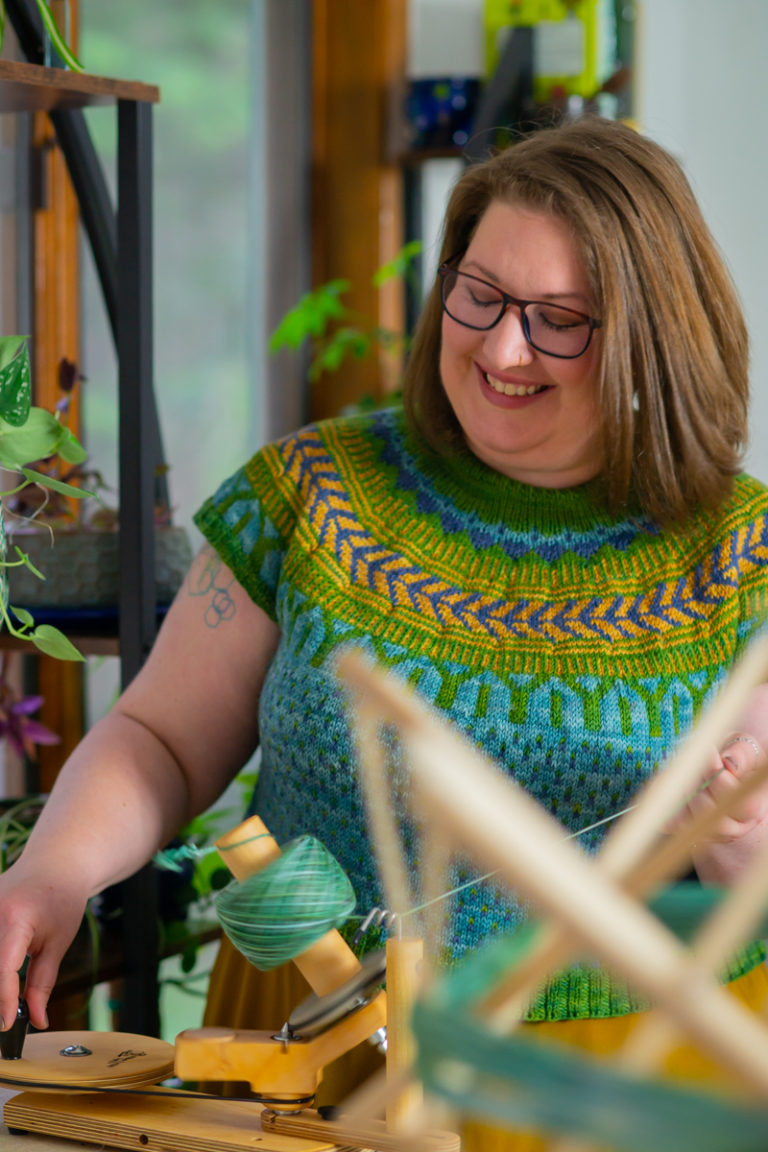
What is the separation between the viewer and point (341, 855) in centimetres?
105

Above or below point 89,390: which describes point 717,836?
below

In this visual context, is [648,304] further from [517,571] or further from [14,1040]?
[14,1040]

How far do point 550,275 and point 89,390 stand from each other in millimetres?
1081

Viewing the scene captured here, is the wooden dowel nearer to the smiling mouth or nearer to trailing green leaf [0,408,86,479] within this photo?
trailing green leaf [0,408,86,479]

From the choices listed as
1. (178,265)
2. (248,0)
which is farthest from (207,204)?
(248,0)

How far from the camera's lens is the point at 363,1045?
0.84 meters

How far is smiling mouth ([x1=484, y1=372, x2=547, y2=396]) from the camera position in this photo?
1.12 m

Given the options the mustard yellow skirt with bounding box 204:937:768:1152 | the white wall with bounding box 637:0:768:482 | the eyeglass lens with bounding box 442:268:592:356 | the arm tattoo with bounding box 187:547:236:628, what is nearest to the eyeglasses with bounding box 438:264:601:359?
the eyeglass lens with bounding box 442:268:592:356

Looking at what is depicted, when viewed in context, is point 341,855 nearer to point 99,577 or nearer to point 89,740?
point 89,740

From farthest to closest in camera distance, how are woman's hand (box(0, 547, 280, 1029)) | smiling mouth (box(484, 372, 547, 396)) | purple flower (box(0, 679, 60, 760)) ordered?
purple flower (box(0, 679, 60, 760)) < smiling mouth (box(484, 372, 547, 396)) < woman's hand (box(0, 547, 280, 1029))

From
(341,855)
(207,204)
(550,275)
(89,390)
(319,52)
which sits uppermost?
(319,52)

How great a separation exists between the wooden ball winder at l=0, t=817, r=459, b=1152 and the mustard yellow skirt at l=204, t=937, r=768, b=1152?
0.43ft

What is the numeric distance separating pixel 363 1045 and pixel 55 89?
780 mm

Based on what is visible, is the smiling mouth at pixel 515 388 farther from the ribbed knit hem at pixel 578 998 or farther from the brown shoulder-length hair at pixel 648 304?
the ribbed knit hem at pixel 578 998
